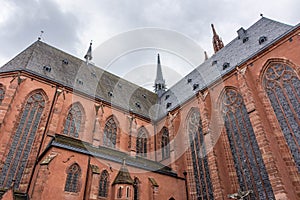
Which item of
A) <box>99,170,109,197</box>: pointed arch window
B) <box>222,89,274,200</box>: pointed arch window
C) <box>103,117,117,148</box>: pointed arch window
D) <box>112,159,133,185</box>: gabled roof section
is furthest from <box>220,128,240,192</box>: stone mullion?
<box>103,117,117,148</box>: pointed arch window

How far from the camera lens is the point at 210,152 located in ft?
44.1

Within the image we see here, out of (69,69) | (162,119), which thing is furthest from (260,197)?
(69,69)

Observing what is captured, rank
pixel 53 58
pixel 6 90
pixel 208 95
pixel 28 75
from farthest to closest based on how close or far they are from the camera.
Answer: pixel 53 58, pixel 208 95, pixel 28 75, pixel 6 90

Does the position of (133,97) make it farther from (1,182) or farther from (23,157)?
(1,182)

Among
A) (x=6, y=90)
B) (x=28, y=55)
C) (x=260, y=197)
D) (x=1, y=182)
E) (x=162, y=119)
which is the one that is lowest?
(x=260, y=197)

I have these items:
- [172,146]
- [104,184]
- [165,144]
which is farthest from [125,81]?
[104,184]

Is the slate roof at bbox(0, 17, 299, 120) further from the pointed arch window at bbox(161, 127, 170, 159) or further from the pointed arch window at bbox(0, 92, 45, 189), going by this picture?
the pointed arch window at bbox(0, 92, 45, 189)

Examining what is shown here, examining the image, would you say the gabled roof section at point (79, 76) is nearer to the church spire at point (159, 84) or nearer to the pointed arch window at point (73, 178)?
the church spire at point (159, 84)

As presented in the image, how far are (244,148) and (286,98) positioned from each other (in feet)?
11.3

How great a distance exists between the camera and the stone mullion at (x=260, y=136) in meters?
9.91

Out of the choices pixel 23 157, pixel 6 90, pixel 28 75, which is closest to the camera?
pixel 23 157

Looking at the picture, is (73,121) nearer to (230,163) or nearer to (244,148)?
(230,163)

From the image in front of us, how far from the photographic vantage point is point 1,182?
11438 millimetres

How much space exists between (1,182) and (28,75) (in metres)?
6.67
